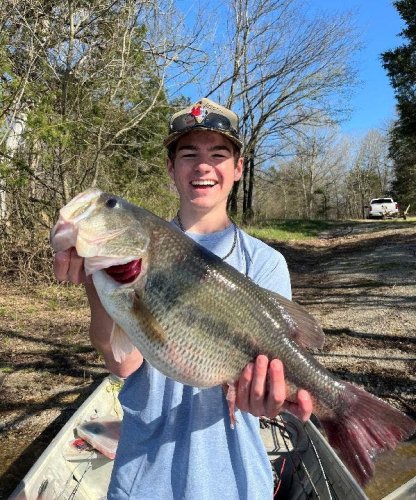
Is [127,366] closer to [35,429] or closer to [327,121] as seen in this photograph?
[35,429]

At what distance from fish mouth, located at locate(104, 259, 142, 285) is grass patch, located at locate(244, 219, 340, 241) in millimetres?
21860

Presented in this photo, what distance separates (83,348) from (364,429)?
6.94 meters

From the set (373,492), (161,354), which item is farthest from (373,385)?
(161,354)

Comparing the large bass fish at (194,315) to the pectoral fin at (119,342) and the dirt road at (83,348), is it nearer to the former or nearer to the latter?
the pectoral fin at (119,342)

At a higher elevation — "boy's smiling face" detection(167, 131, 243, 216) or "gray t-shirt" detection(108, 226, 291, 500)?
"boy's smiling face" detection(167, 131, 243, 216)

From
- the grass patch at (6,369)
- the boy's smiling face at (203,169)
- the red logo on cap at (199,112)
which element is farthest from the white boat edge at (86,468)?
the grass patch at (6,369)

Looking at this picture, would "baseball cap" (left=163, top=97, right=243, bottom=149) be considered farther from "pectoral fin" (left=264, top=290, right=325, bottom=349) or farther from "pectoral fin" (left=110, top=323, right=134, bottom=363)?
"pectoral fin" (left=110, top=323, right=134, bottom=363)

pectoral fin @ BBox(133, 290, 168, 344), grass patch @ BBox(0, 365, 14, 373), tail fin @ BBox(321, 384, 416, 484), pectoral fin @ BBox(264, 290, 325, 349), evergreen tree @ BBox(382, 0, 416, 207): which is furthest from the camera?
evergreen tree @ BBox(382, 0, 416, 207)

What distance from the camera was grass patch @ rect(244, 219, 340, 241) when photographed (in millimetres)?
25414

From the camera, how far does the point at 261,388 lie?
193 centimetres

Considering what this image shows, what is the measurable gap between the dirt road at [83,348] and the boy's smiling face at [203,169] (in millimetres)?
A: 4006

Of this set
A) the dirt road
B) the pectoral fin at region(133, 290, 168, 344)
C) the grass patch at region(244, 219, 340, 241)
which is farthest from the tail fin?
the grass patch at region(244, 219, 340, 241)

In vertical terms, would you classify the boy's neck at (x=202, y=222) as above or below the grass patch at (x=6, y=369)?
above

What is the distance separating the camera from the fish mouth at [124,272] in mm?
1883
